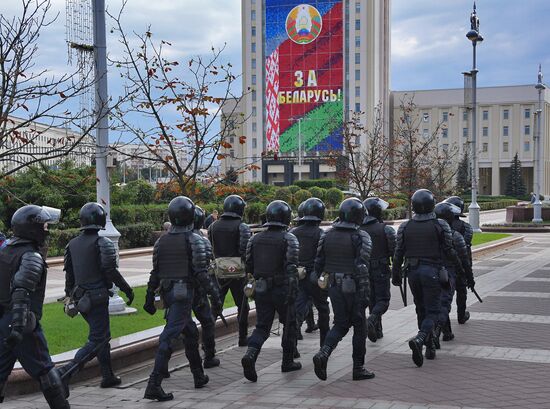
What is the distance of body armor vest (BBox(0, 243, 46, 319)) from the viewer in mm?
5941

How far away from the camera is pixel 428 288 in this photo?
27.7 feet

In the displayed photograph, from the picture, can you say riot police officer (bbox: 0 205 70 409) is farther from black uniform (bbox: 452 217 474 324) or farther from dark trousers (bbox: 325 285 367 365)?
black uniform (bbox: 452 217 474 324)

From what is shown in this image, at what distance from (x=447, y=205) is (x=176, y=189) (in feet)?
15.1

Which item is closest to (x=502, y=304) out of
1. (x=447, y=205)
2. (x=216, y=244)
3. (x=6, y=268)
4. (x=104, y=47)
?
(x=447, y=205)

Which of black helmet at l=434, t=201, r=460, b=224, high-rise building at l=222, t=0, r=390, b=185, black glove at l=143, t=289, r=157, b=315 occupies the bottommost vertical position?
black glove at l=143, t=289, r=157, b=315

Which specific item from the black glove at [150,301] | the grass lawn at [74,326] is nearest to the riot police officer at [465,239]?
the grass lawn at [74,326]

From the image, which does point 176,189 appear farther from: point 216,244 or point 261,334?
point 261,334

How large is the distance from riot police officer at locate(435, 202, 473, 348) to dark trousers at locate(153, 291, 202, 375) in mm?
3081

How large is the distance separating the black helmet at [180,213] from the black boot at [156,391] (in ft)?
5.21

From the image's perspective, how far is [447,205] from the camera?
9766mm

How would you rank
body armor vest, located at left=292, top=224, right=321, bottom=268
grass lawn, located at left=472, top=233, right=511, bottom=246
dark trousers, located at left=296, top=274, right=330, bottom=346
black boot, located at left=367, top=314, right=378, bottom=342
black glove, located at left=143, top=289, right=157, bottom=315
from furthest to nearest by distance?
grass lawn, located at left=472, top=233, right=511, bottom=246, body armor vest, located at left=292, top=224, right=321, bottom=268, black boot, located at left=367, top=314, right=378, bottom=342, dark trousers, located at left=296, top=274, right=330, bottom=346, black glove, located at left=143, top=289, right=157, bottom=315

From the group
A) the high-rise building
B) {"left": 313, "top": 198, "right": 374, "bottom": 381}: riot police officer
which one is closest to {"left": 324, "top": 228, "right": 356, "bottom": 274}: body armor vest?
{"left": 313, "top": 198, "right": 374, "bottom": 381}: riot police officer

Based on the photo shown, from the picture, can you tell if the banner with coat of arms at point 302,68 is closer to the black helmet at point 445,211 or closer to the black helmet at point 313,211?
the black helmet at point 445,211

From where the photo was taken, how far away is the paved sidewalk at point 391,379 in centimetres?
668
